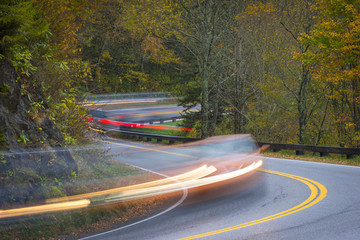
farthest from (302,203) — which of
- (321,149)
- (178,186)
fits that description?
(321,149)

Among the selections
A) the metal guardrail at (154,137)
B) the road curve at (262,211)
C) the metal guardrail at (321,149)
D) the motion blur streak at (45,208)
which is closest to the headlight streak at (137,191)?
the motion blur streak at (45,208)

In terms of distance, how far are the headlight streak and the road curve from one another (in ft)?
1.34

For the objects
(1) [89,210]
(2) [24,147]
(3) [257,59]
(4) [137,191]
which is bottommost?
(1) [89,210]

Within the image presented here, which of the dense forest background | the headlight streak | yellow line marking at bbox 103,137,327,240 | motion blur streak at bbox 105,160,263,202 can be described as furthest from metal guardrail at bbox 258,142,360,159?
motion blur streak at bbox 105,160,263,202

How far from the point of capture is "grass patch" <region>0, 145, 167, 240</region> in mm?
7512

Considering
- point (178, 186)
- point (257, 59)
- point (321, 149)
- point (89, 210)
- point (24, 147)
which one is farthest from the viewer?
point (257, 59)

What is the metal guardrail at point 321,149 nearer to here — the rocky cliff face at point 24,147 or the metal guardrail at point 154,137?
the metal guardrail at point 154,137

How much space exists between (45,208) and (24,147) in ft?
6.58

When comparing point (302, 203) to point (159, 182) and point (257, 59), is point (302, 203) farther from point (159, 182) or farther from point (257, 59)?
point (257, 59)

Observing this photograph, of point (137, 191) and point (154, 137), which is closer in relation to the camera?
point (137, 191)

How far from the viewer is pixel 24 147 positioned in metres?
8.95

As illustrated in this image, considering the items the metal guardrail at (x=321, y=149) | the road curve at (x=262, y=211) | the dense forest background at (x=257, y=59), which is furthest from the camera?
the metal guardrail at (x=321, y=149)

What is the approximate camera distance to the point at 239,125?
27656 millimetres

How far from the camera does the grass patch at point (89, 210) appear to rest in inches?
296
